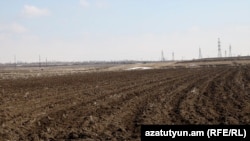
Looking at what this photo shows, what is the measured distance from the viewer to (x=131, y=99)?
21625 millimetres

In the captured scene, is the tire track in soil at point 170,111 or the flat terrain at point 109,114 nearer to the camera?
the flat terrain at point 109,114

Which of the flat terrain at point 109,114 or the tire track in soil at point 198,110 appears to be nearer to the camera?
the flat terrain at point 109,114

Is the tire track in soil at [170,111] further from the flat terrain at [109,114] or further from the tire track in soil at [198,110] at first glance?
the tire track in soil at [198,110]

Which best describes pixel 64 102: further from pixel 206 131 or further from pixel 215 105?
pixel 206 131

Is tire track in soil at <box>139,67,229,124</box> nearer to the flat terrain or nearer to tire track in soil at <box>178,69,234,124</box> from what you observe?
the flat terrain

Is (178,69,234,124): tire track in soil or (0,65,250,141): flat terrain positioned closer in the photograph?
(0,65,250,141): flat terrain

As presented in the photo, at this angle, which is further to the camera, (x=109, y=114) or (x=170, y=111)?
(x=170, y=111)

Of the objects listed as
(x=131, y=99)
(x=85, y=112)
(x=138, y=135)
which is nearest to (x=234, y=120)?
(x=138, y=135)

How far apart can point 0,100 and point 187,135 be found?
15.8 m

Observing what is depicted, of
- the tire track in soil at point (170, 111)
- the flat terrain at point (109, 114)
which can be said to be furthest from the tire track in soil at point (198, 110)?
the tire track in soil at point (170, 111)

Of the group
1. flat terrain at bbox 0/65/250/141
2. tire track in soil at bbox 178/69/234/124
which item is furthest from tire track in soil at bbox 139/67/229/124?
tire track in soil at bbox 178/69/234/124

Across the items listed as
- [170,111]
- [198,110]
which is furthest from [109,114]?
[198,110]

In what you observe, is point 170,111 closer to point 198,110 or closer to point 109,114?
point 198,110

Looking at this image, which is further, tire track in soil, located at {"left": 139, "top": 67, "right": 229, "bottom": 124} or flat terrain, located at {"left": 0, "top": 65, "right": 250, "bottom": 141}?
tire track in soil, located at {"left": 139, "top": 67, "right": 229, "bottom": 124}
